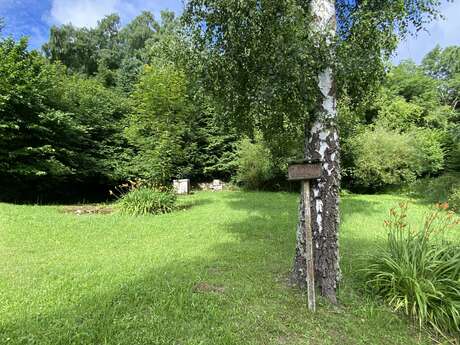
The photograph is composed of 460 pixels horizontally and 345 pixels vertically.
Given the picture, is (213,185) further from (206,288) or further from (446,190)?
(206,288)


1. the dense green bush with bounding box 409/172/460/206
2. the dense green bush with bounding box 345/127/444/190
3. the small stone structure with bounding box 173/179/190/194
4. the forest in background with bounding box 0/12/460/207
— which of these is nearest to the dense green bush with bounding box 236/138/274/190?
the forest in background with bounding box 0/12/460/207

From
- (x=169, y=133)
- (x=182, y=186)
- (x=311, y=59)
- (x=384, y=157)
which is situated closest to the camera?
(x=311, y=59)

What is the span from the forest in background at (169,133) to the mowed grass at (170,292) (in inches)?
67.8

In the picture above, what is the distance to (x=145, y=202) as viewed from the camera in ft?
24.3

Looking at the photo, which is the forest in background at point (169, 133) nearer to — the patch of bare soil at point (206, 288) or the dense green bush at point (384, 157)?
the dense green bush at point (384, 157)

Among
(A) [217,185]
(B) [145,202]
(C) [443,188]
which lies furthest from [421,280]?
(A) [217,185]

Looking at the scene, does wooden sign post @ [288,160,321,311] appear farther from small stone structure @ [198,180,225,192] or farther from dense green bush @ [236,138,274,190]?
small stone structure @ [198,180,225,192]

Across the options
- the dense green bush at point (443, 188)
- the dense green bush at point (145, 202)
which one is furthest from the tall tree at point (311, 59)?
the dense green bush at point (443, 188)

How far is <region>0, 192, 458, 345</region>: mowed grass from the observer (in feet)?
7.66

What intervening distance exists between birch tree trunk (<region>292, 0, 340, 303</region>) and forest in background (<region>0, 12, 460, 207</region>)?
0.41m

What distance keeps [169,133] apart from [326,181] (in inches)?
241

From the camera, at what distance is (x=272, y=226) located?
20.6 ft

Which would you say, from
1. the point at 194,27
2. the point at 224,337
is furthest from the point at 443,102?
the point at 224,337

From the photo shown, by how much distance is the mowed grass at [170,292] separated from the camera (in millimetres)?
2334
